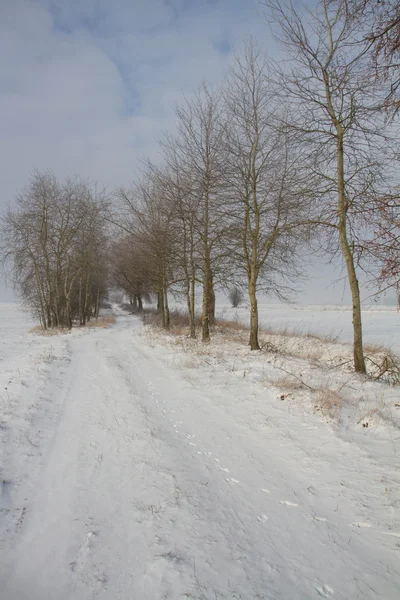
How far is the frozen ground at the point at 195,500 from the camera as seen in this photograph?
2.37 meters

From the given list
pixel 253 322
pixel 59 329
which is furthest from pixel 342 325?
pixel 59 329

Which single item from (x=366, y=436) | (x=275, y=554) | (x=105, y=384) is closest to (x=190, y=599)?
(x=275, y=554)

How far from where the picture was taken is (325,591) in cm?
229

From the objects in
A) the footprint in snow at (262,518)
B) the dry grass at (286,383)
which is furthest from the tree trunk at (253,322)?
the footprint in snow at (262,518)

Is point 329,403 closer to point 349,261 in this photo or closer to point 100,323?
point 349,261

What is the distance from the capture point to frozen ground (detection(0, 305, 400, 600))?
2373mm

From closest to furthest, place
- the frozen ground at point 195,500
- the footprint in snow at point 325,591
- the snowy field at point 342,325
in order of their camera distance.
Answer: the footprint in snow at point 325,591
the frozen ground at point 195,500
the snowy field at point 342,325

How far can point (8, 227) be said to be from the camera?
2184 cm

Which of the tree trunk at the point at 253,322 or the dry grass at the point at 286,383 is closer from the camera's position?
the dry grass at the point at 286,383

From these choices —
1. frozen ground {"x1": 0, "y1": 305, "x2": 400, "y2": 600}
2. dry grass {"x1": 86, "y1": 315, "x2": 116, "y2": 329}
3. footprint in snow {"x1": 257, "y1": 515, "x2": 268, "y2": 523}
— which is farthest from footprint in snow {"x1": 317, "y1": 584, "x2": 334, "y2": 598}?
dry grass {"x1": 86, "y1": 315, "x2": 116, "y2": 329}

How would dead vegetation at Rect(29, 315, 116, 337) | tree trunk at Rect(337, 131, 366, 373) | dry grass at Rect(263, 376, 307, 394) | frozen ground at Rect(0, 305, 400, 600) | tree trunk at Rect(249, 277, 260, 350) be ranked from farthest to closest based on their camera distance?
1. dead vegetation at Rect(29, 315, 116, 337)
2. tree trunk at Rect(249, 277, 260, 350)
3. tree trunk at Rect(337, 131, 366, 373)
4. dry grass at Rect(263, 376, 307, 394)
5. frozen ground at Rect(0, 305, 400, 600)

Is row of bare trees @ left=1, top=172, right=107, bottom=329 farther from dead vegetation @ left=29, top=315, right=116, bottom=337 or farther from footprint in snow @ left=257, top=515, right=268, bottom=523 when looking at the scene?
footprint in snow @ left=257, top=515, right=268, bottom=523

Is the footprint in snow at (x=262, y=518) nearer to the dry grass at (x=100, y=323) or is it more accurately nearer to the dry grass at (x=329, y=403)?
the dry grass at (x=329, y=403)

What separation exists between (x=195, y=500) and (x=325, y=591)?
1.39 m
